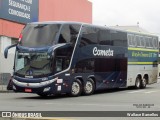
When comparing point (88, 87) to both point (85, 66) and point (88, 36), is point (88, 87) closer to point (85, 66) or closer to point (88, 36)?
point (85, 66)

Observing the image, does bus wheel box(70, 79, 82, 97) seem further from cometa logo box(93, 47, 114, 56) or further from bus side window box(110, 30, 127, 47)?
bus side window box(110, 30, 127, 47)

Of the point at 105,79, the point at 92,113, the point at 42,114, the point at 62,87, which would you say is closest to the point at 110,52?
the point at 105,79

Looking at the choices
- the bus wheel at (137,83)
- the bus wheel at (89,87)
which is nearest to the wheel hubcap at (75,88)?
the bus wheel at (89,87)

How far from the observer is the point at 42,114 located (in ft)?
38.7

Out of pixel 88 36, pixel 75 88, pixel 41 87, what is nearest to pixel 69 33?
pixel 88 36

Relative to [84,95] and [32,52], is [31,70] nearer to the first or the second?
[32,52]

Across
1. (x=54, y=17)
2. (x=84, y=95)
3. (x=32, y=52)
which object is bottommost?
(x=84, y=95)

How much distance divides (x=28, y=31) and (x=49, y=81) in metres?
2.79

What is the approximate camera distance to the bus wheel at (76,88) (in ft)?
80.2

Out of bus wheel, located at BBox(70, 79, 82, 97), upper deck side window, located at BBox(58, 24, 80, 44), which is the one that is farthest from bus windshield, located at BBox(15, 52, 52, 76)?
bus wheel, located at BBox(70, 79, 82, 97)

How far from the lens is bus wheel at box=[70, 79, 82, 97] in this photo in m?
24.4

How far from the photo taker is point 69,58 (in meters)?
23.9

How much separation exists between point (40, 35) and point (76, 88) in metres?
3.44

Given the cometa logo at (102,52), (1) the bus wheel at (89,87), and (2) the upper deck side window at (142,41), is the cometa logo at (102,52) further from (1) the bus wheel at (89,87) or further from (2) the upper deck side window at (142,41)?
(2) the upper deck side window at (142,41)
